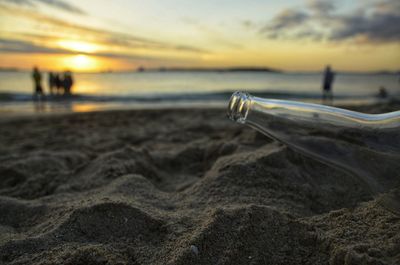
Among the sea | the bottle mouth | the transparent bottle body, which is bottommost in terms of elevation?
the sea

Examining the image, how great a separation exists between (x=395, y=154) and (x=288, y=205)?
0.62 meters

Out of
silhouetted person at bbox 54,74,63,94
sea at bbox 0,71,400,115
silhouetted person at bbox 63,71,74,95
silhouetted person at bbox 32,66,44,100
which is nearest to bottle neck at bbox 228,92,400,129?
sea at bbox 0,71,400,115

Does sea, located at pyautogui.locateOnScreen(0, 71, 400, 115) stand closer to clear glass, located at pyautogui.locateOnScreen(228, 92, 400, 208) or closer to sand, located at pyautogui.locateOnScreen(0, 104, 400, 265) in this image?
sand, located at pyautogui.locateOnScreen(0, 104, 400, 265)

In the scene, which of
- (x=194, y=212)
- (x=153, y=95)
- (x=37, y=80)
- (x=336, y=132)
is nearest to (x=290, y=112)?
(x=336, y=132)

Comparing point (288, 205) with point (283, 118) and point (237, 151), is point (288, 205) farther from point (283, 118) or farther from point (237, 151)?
point (237, 151)

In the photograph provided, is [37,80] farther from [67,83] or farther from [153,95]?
[153,95]

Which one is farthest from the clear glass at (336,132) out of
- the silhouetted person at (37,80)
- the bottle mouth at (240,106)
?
the silhouetted person at (37,80)

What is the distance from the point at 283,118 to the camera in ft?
4.48

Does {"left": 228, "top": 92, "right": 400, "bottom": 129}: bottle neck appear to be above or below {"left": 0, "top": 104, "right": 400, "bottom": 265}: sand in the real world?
above

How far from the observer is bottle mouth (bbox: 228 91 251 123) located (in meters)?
1.34

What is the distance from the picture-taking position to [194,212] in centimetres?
→ 165

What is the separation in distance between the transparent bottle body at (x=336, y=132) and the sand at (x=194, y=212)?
10 cm

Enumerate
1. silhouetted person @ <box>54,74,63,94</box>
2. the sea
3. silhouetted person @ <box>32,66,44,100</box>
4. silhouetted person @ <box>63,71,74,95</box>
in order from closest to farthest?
the sea, silhouetted person @ <box>32,66,44,100</box>, silhouetted person @ <box>63,71,74,95</box>, silhouetted person @ <box>54,74,63,94</box>

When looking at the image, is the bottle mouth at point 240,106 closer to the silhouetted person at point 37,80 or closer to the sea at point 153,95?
the sea at point 153,95
